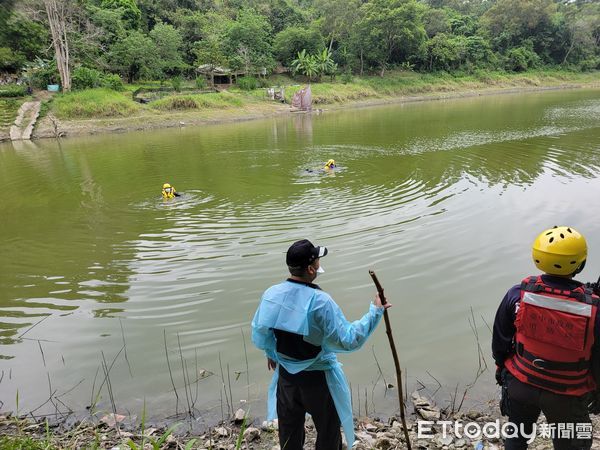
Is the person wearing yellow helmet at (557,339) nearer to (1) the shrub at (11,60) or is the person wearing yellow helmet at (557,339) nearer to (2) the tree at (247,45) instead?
(1) the shrub at (11,60)

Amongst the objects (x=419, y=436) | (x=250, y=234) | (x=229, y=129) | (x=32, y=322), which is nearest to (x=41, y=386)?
(x=32, y=322)

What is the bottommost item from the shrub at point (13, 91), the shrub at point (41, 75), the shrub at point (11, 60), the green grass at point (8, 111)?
the green grass at point (8, 111)

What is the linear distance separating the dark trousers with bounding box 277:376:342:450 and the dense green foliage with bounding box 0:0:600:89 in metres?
35.7

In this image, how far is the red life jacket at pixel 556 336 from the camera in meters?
2.29

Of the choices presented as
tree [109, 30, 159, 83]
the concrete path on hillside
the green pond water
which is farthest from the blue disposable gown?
tree [109, 30, 159, 83]

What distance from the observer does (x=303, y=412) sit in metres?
2.84

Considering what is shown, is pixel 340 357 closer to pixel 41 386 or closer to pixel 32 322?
pixel 41 386

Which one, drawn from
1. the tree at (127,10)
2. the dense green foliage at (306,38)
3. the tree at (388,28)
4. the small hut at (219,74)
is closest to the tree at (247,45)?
the dense green foliage at (306,38)

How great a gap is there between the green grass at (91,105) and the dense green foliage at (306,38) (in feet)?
11.7

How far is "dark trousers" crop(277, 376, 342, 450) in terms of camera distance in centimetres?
271

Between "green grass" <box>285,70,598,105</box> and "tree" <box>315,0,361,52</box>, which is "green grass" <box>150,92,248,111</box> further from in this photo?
"tree" <box>315,0,361,52</box>

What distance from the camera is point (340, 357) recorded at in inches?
186

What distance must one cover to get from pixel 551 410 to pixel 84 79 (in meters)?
40.5

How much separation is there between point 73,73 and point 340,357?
39253mm
